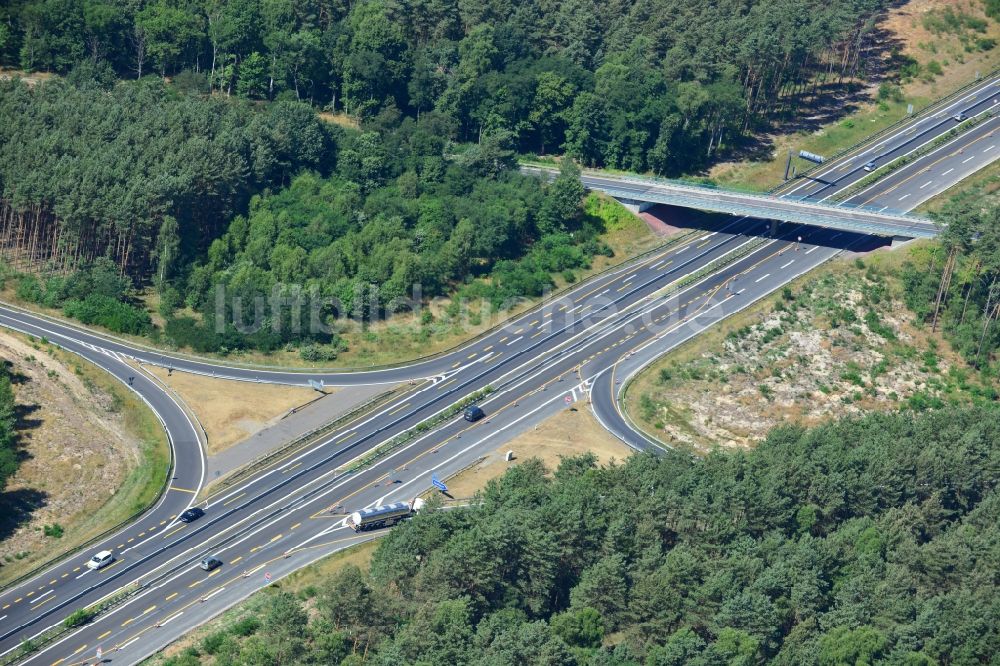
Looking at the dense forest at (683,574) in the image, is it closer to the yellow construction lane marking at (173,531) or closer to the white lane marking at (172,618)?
the white lane marking at (172,618)

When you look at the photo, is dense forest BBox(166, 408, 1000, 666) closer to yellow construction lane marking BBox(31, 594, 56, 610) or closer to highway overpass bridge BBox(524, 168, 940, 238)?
yellow construction lane marking BBox(31, 594, 56, 610)

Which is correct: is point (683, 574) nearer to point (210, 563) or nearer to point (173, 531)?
point (210, 563)

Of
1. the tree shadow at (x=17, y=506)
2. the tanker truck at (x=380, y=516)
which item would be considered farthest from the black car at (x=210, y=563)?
the tree shadow at (x=17, y=506)

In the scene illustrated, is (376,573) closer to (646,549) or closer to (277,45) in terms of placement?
(646,549)

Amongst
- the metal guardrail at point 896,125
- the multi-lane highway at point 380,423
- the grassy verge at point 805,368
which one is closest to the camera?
the multi-lane highway at point 380,423

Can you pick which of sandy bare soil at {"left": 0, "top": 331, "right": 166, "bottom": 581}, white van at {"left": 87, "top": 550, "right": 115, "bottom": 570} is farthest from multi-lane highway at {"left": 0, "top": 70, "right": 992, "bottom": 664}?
sandy bare soil at {"left": 0, "top": 331, "right": 166, "bottom": 581}
